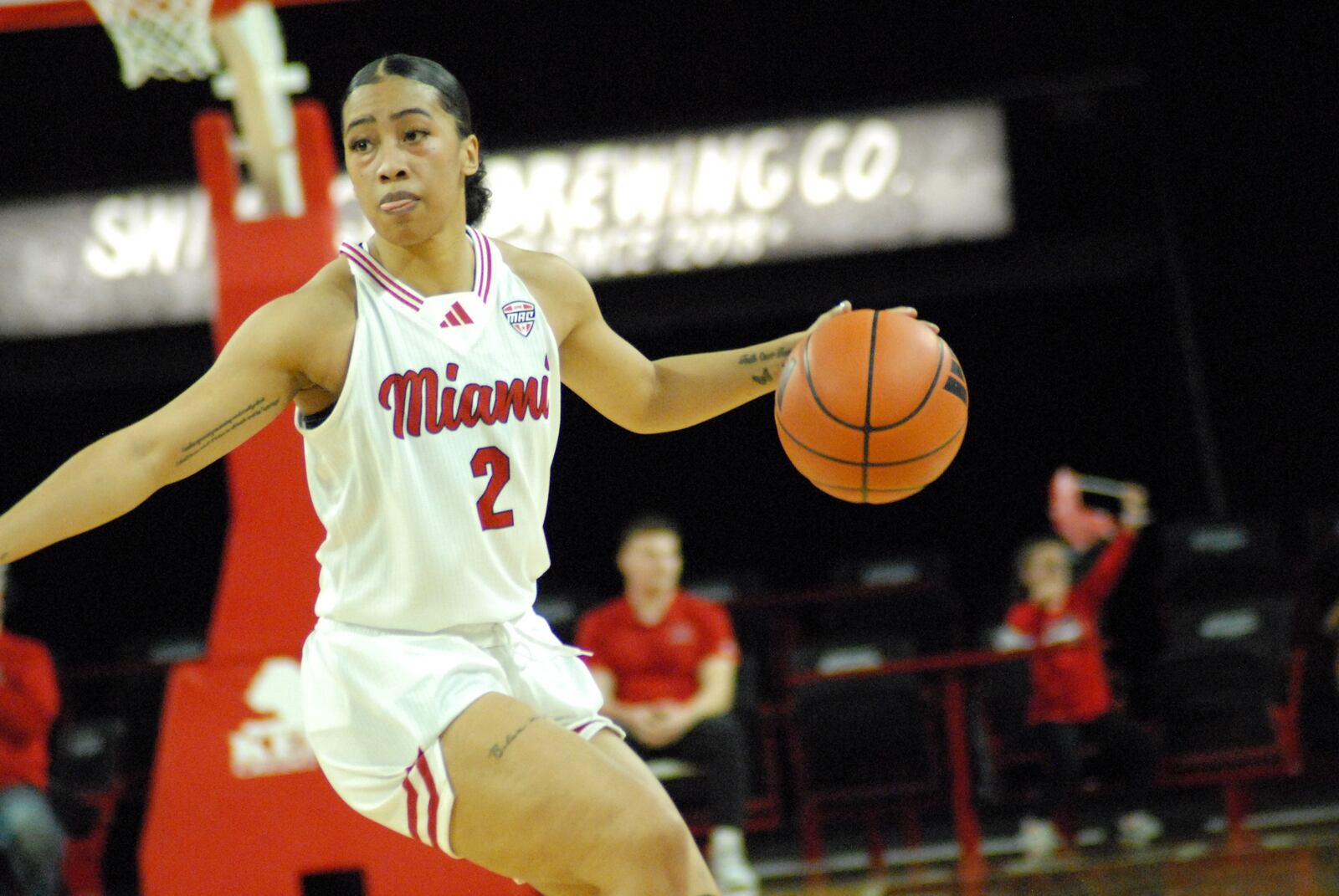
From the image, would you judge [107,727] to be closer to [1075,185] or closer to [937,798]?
[937,798]

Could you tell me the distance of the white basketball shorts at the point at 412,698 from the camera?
2.45 m

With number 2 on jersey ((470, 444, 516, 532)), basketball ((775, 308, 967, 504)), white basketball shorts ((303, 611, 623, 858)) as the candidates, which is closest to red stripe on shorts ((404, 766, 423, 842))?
white basketball shorts ((303, 611, 623, 858))

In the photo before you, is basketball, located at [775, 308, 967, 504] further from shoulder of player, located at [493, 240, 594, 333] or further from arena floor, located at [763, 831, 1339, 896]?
arena floor, located at [763, 831, 1339, 896]

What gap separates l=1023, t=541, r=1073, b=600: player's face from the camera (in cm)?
730

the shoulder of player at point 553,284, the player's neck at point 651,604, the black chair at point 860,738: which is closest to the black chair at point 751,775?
the black chair at point 860,738

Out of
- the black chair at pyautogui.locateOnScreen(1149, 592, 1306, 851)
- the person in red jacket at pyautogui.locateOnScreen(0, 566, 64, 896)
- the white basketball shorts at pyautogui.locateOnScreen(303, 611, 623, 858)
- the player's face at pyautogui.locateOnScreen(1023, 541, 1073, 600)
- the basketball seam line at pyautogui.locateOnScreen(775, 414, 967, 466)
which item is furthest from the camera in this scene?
the player's face at pyautogui.locateOnScreen(1023, 541, 1073, 600)

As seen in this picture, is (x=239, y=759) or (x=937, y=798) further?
(x=937, y=798)

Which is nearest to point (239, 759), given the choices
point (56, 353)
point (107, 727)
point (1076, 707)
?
point (107, 727)

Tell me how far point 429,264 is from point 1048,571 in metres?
5.13

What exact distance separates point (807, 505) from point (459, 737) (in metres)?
7.54

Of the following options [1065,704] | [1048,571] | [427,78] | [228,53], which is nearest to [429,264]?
[427,78]

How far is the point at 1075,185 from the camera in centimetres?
892

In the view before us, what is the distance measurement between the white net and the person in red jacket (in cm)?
219

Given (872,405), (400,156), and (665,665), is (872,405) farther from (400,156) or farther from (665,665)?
(665,665)
